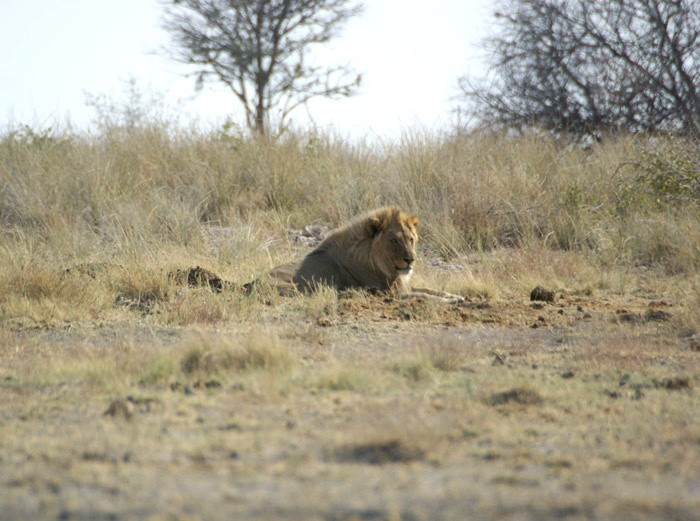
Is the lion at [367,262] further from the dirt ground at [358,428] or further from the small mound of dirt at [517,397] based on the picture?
the small mound of dirt at [517,397]

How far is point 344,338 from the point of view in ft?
24.2

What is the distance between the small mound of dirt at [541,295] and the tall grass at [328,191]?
8.80 ft

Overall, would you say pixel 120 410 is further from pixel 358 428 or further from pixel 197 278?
pixel 197 278

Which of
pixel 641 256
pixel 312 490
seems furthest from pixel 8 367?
pixel 641 256

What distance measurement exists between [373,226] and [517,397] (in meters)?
4.41

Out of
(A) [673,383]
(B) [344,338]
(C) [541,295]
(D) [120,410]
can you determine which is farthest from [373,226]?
(D) [120,410]

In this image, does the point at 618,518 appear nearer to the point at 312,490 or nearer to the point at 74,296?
the point at 312,490

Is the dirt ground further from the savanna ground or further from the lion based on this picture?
the lion

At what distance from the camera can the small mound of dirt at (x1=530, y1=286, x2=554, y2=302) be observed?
9.48 meters

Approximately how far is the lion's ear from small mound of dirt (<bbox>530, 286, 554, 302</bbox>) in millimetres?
1746

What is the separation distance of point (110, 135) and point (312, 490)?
14.7m

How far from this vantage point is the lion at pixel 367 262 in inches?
364

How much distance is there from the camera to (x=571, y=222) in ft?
44.8

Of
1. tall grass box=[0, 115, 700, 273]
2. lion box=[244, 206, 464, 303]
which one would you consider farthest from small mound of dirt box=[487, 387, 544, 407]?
tall grass box=[0, 115, 700, 273]
